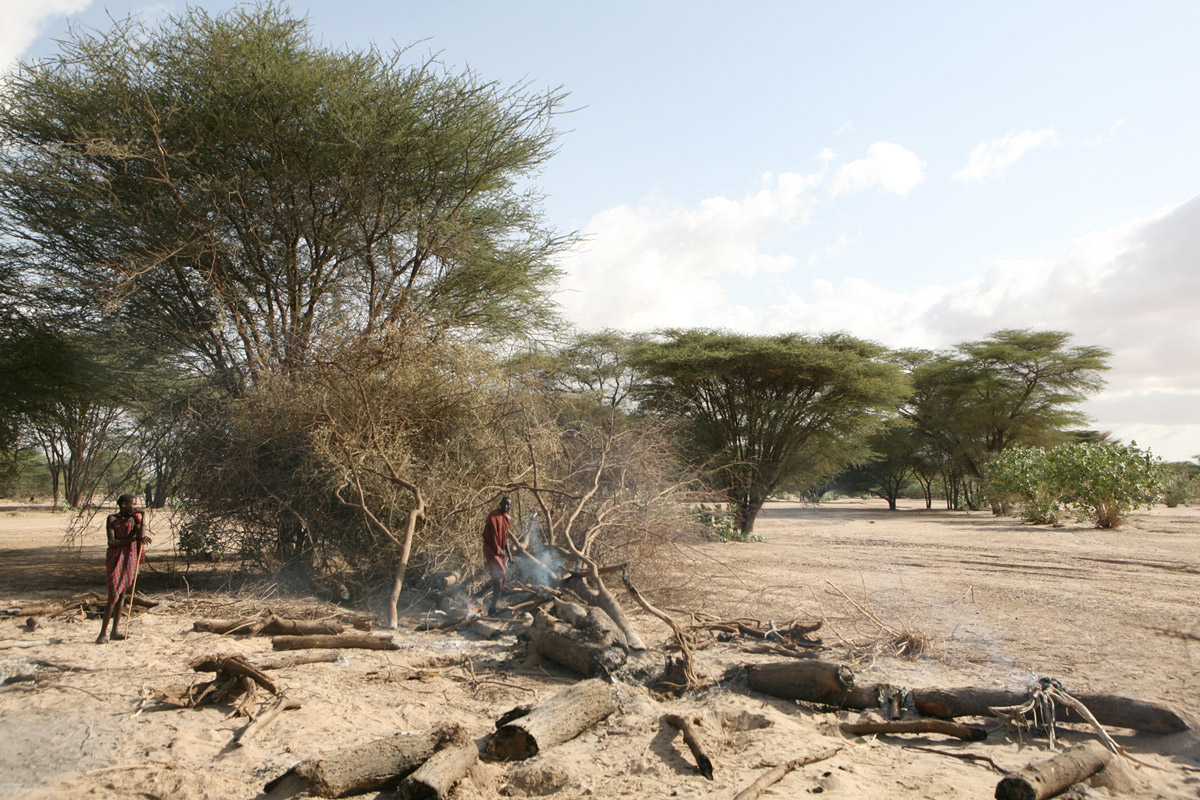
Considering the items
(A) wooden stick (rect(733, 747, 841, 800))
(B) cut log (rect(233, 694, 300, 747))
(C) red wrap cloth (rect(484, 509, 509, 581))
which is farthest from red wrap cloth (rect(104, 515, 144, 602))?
(A) wooden stick (rect(733, 747, 841, 800))

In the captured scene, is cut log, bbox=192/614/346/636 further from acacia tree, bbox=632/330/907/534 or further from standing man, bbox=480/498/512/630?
acacia tree, bbox=632/330/907/534

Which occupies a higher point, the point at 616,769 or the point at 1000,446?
the point at 1000,446

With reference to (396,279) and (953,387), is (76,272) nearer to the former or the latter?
(396,279)

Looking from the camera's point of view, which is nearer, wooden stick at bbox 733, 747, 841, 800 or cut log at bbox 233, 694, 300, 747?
wooden stick at bbox 733, 747, 841, 800

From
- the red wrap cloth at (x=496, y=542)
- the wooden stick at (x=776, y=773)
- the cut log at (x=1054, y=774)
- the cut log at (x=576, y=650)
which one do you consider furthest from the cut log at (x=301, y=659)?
the cut log at (x=1054, y=774)

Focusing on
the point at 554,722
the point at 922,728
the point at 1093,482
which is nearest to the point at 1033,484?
the point at 1093,482

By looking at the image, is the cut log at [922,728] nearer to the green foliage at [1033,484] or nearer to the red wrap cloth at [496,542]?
the red wrap cloth at [496,542]

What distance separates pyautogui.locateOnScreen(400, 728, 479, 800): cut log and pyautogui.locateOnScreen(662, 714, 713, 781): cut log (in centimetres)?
108

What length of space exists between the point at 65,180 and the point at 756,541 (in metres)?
15.5

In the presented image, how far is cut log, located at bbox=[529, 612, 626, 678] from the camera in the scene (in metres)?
5.46

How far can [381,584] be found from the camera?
893 cm

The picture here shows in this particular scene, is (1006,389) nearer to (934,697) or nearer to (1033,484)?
(1033,484)

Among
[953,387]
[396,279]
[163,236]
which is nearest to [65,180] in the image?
[163,236]

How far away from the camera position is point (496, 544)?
7812 mm
